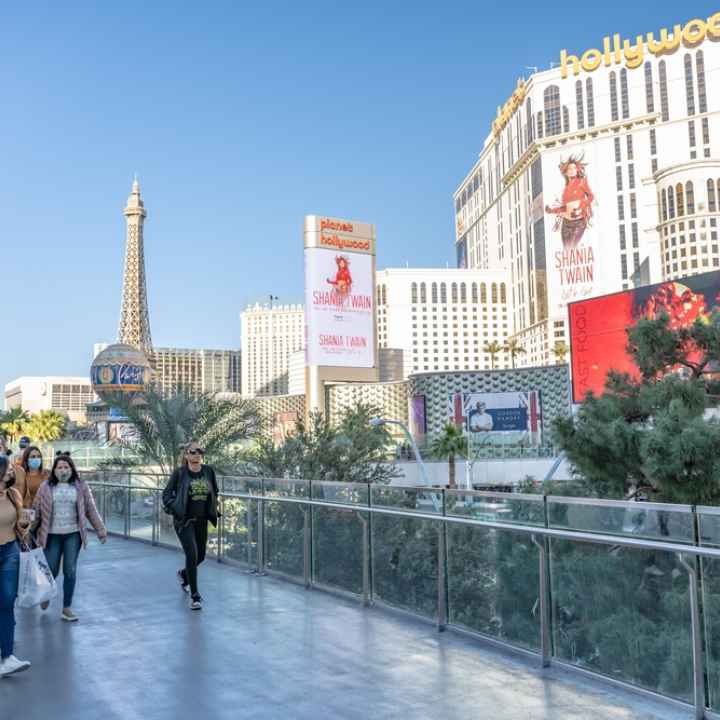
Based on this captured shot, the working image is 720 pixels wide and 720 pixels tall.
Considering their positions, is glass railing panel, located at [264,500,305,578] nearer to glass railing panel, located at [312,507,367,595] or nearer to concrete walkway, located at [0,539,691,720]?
glass railing panel, located at [312,507,367,595]

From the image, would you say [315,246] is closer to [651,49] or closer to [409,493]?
[409,493]

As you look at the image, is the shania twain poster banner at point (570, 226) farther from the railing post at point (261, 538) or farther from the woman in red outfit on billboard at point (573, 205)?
the railing post at point (261, 538)

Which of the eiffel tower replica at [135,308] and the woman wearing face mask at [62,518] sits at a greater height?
the eiffel tower replica at [135,308]

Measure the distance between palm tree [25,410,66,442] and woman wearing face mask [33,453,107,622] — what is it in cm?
7745

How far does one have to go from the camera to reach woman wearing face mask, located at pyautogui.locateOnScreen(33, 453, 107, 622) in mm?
7430

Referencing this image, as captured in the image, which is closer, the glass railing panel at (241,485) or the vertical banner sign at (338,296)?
the glass railing panel at (241,485)

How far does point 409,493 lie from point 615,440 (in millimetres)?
6749

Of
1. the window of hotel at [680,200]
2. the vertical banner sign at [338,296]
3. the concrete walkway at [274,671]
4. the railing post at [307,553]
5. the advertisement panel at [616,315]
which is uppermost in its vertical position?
the window of hotel at [680,200]

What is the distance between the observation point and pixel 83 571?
10.1 meters

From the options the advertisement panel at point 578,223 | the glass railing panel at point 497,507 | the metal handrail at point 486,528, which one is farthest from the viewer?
the advertisement panel at point 578,223

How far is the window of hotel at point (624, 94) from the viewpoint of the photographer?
402 feet

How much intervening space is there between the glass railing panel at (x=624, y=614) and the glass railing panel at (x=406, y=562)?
1447 millimetres

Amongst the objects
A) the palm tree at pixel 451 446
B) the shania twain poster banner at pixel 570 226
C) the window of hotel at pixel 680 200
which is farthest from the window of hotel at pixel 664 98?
the palm tree at pixel 451 446

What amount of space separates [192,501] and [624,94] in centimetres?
12816
